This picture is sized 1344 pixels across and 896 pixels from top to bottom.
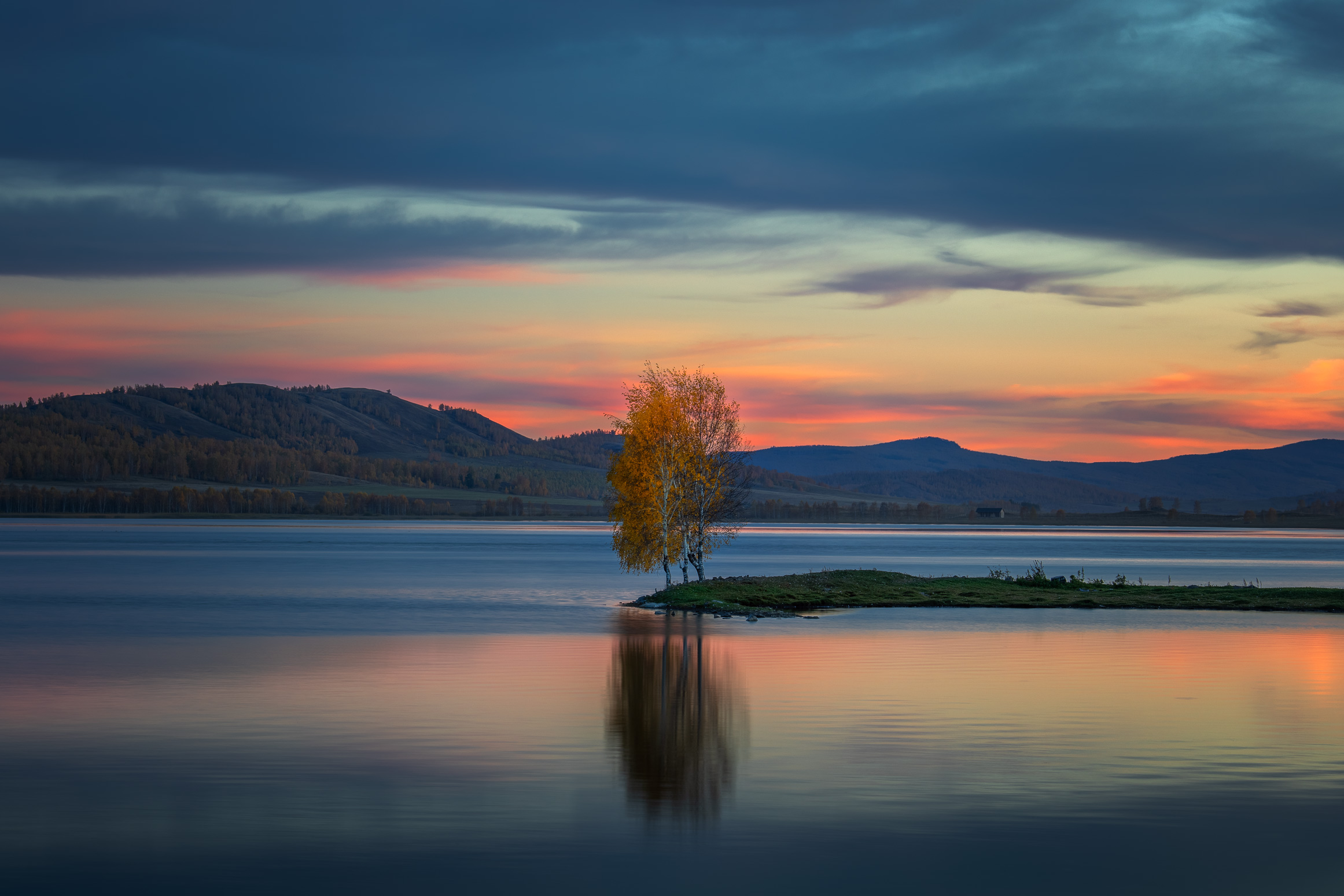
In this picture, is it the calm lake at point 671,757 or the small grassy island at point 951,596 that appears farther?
the small grassy island at point 951,596

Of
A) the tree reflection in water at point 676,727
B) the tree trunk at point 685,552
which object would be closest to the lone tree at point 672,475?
the tree trunk at point 685,552

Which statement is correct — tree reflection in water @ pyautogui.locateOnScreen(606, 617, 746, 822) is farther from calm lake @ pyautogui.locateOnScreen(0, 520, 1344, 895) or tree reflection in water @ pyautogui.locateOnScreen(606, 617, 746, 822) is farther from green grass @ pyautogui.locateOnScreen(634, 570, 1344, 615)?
green grass @ pyautogui.locateOnScreen(634, 570, 1344, 615)

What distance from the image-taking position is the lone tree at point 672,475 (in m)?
56.0

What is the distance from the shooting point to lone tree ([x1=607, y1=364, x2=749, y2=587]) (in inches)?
2203

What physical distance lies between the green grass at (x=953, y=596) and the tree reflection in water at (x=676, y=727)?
16691 mm

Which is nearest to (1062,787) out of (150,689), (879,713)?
(879,713)

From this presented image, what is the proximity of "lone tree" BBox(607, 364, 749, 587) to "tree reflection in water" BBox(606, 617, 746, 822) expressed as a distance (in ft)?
64.5

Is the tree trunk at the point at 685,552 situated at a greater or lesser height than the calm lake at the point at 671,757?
greater

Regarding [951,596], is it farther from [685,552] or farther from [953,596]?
[685,552]

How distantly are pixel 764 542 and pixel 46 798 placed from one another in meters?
177

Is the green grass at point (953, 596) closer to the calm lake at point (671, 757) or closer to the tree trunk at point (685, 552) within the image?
the tree trunk at point (685, 552)

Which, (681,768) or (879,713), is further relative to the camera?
(879,713)

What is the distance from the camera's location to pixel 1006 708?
81.5 feet

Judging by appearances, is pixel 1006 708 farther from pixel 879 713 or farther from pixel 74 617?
pixel 74 617
